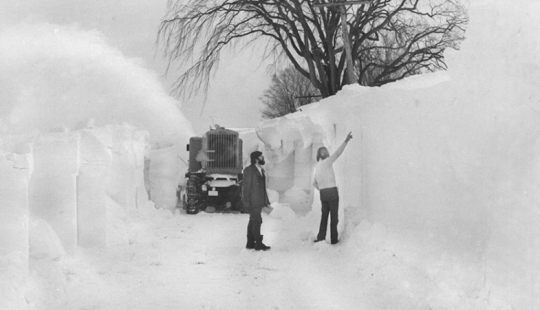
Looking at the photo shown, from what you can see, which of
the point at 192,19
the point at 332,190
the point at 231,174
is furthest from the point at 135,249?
the point at 192,19

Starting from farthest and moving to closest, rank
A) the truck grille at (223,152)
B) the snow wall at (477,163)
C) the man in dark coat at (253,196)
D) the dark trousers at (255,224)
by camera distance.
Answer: the truck grille at (223,152)
the man in dark coat at (253,196)
the dark trousers at (255,224)
the snow wall at (477,163)

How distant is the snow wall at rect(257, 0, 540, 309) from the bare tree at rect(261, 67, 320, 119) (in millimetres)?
34989

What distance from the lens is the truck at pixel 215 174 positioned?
56.4 ft

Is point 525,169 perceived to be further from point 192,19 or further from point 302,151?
point 192,19

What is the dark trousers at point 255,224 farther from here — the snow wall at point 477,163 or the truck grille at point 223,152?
the truck grille at point 223,152

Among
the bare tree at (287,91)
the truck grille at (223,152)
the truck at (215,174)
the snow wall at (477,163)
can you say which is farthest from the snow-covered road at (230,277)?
the bare tree at (287,91)

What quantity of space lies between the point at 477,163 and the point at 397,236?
254 centimetres

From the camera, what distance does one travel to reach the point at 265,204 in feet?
32.8

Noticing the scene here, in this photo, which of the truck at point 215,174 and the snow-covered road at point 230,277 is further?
the truck at point 215,174

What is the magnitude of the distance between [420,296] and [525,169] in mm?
1832

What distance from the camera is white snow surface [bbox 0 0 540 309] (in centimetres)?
443

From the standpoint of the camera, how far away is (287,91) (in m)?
48.2

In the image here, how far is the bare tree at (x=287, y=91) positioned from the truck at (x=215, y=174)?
24213 mm

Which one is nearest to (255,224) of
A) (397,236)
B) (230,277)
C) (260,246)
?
(260,246)
